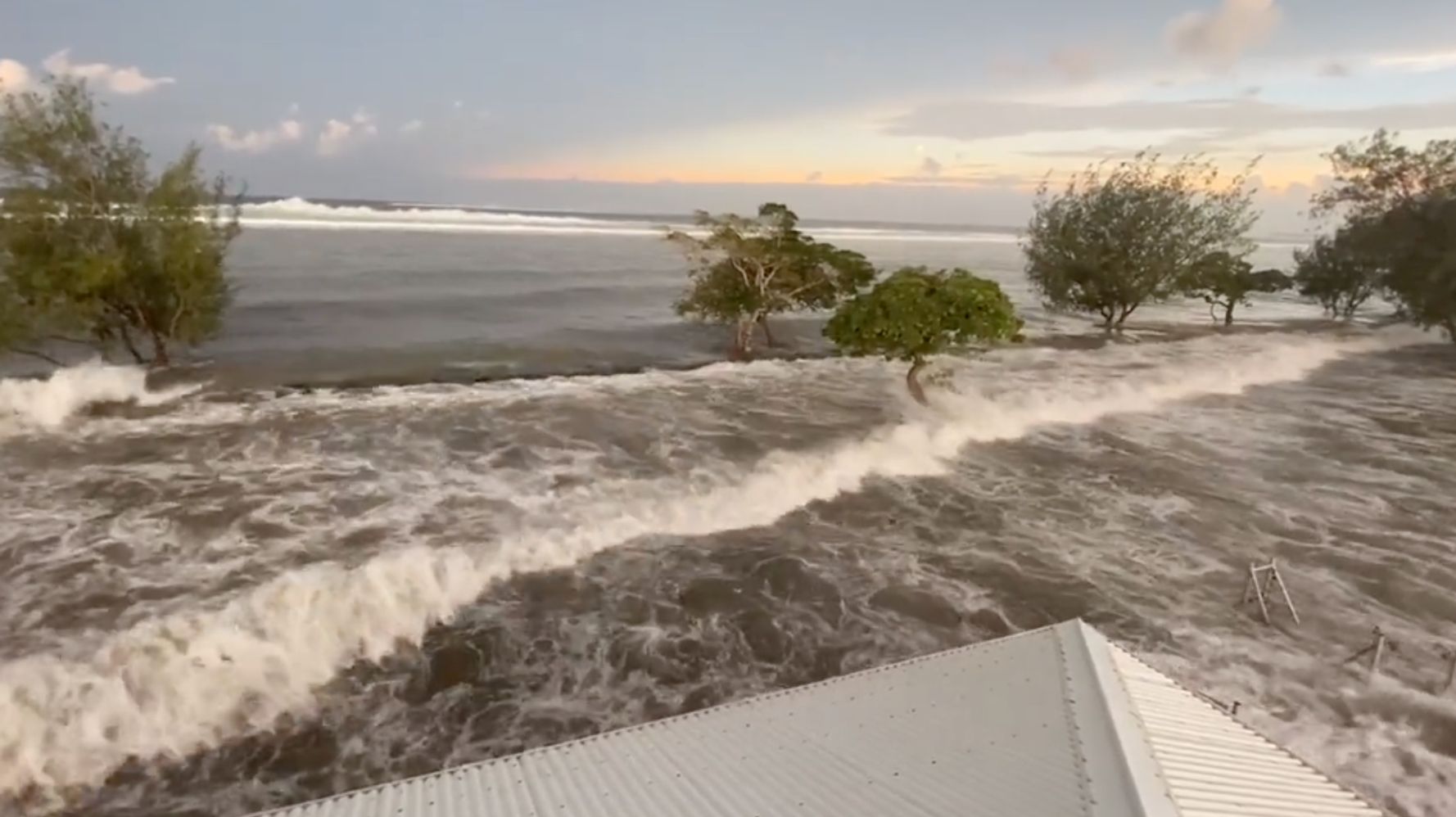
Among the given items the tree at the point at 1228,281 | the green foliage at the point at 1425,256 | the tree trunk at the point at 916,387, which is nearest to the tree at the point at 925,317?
the tree trunk at the point at 916,387

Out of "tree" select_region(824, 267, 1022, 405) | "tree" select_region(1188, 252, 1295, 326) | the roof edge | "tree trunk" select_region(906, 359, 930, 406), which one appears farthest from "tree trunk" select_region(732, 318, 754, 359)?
the roof edge

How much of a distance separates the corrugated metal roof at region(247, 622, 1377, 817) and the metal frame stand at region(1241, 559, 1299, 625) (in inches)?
281

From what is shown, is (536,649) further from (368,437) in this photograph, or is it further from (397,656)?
(368,437)

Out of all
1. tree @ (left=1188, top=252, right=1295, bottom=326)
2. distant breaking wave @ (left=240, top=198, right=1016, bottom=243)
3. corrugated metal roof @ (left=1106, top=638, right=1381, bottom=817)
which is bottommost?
corrugated metal roof @ (left=1106, top=638, right=1381, bottom=817)

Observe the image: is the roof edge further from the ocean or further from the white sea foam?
the white sea foam

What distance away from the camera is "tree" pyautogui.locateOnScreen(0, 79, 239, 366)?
22770 millimetres

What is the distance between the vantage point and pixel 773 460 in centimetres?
1967

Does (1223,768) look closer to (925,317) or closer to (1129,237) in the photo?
(925,317)

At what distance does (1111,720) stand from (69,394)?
2715 centimetres

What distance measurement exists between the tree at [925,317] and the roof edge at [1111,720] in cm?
1549

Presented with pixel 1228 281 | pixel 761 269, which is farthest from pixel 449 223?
pixel 1228 281

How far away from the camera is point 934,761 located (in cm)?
575

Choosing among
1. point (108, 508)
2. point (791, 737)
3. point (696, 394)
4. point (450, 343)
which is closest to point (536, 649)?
point (791, 737)

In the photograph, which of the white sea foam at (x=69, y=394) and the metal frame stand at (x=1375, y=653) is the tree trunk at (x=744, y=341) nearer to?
the white sea foam at (x=69, y=394)
